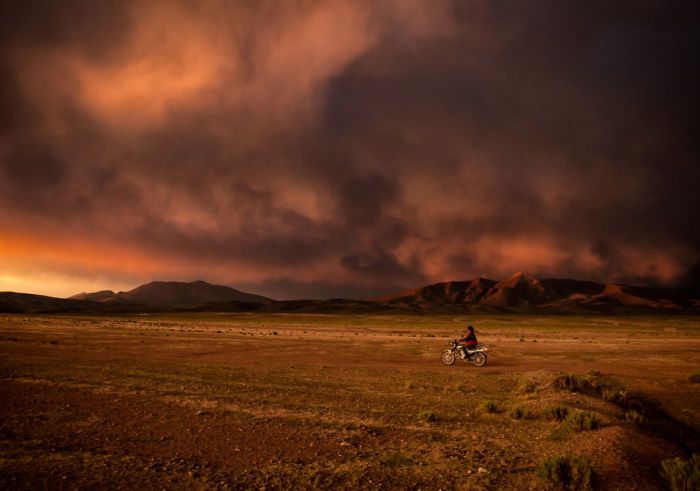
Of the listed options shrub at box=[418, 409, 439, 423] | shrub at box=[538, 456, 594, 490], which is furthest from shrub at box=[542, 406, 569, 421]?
shrub at box=[538, 456, 594, 490]

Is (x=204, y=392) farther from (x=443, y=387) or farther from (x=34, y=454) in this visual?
(x=443, y=387)

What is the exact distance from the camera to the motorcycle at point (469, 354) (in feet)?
91.7

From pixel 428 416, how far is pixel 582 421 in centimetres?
446

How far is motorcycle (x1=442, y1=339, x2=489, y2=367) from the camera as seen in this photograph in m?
28.0

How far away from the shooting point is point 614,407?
48.1 feet

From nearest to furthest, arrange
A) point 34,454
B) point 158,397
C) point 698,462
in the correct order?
point 698,462 → point 34,454 → point 158,397

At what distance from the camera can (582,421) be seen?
40.5ft

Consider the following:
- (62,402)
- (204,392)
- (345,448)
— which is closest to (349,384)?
(204,392)

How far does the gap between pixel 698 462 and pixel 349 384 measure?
1364cm

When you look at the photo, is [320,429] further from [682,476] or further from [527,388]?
[527,388]

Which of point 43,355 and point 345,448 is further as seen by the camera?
point 43,355

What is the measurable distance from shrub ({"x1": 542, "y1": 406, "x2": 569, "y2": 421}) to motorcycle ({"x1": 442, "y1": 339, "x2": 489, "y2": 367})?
46.3 feet

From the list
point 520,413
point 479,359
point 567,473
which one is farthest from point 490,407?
point 479,359

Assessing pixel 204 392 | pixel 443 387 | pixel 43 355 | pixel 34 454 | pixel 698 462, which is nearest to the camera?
pixel 698 462
